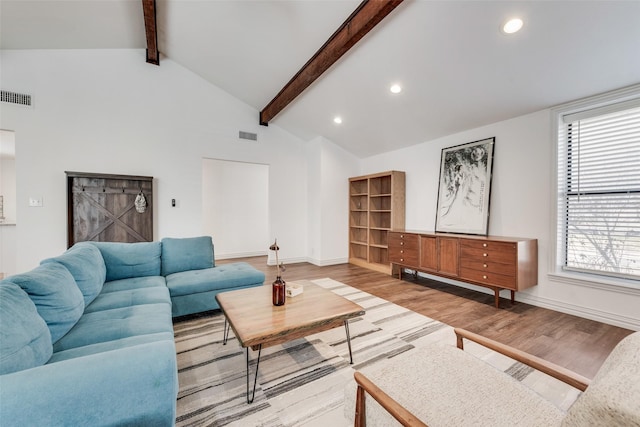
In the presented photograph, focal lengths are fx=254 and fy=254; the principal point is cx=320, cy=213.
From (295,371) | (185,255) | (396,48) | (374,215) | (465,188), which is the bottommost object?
(295,371)

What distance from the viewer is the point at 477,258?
3.27 meters

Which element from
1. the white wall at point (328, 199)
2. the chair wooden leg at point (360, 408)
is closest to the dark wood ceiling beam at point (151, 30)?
the white wall at point (328, 199)

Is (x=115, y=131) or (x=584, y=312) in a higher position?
(x=115, y=131)

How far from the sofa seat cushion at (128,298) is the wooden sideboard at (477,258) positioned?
340 centimetres

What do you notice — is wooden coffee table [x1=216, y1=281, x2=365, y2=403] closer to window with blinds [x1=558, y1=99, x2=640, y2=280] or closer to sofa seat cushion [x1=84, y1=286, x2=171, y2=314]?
sofa seat cushion [x1=84, y1=286, x2=171, y2=314]

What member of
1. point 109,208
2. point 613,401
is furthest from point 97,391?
point 109,208

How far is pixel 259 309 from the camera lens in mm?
1941

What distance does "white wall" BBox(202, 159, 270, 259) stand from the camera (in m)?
6.10

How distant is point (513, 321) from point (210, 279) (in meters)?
3.31

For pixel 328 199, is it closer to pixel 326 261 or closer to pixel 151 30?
pixel 326 261

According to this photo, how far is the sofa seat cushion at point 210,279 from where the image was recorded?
267cm

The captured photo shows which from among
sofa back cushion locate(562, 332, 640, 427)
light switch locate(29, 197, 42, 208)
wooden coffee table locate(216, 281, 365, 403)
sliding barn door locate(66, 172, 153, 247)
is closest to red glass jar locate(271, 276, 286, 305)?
wooden coffee table locate(216, 281, 365, 403)

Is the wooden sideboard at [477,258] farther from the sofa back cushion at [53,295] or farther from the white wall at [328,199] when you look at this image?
the sofa back cushion at [53,295]

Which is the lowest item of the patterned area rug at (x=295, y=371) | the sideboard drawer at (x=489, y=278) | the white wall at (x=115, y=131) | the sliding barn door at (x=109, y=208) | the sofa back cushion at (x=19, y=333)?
the patterned area rug at (x=295, y=371)
